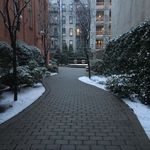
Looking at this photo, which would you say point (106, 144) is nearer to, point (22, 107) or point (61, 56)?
point (22, 107)

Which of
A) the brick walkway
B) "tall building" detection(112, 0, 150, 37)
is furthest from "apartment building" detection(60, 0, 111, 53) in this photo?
the brick walkway

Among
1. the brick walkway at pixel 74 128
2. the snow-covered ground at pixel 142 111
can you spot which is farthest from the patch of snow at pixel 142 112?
the brick walkway at pixel 74 128

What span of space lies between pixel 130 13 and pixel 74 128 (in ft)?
43.0

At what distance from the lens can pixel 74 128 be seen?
275 inches

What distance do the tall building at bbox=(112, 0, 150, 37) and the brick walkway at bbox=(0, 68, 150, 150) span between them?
248 inches

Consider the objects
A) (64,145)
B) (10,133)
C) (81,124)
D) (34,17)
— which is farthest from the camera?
(34,17)

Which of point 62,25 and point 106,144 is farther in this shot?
point 62,25

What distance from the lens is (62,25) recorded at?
70.6m

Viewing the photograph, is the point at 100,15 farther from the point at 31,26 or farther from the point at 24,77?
the point at 24,77

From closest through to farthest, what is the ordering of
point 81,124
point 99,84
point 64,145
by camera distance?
point 64,145
point 81,124
point 99,84

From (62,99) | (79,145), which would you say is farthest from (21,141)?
(62,99)

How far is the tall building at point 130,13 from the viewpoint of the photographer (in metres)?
14.8

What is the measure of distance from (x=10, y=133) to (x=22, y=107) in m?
2.91

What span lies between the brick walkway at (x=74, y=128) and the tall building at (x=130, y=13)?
6299 millimetres
